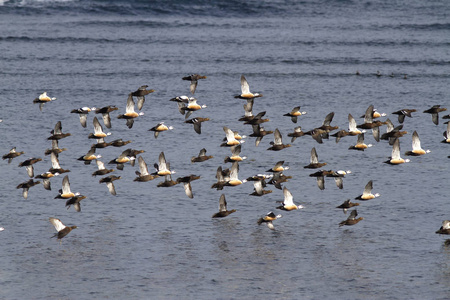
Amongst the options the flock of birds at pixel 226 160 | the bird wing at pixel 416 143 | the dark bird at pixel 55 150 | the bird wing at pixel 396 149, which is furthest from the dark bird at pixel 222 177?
the bird wing at pixel 416 143

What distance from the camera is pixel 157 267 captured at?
139 ft

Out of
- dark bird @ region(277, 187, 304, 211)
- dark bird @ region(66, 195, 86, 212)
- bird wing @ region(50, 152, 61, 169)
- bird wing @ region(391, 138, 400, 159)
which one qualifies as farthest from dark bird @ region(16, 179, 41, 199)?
bird wing @ region(391, 138, 400, 159)

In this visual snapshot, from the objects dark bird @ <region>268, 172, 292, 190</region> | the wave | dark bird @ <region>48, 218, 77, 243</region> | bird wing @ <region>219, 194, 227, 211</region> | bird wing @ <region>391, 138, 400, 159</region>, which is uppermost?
bird wing @ <region>391, 138, 400, 159</region>

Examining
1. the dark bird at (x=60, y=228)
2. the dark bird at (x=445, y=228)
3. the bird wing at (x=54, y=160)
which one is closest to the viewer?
the dark bird at (x=60, y=228)

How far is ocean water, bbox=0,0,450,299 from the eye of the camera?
41562 mm

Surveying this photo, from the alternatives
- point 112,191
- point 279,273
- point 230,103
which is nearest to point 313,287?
point 279,273

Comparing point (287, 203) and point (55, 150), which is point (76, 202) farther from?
point (287, 203)

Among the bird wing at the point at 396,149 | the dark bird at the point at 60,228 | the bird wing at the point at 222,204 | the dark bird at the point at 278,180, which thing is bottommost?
the dark bird at the point at 60,228

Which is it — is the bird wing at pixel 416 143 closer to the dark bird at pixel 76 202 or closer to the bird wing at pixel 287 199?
the bird wing at pixel 287 199

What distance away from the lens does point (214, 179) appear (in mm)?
55656

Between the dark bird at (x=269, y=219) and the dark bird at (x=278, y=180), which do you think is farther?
the dark bird at (x=278, y=180)

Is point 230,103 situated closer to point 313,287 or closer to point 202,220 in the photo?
→ point 202,220

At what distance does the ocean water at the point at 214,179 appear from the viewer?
4156 centimetres

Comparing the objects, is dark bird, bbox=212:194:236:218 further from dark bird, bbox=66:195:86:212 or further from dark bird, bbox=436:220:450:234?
dark bird, bbox=436:220:450:234
